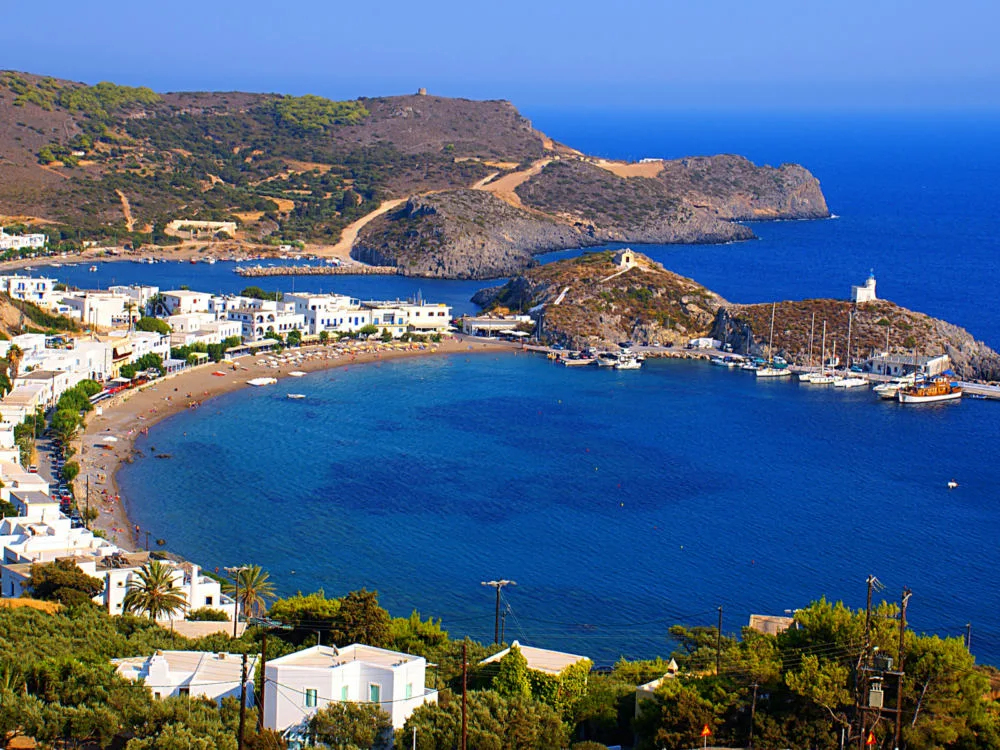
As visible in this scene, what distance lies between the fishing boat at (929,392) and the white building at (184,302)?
90.4 ft

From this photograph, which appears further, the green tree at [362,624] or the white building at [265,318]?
the white building at [265,318]

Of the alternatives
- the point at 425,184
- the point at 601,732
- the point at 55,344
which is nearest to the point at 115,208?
the point at 425,184

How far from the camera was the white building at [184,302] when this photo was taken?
56.3m

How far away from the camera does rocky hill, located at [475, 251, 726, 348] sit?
193ft

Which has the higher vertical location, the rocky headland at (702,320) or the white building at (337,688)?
the rocky headland at (702,320)

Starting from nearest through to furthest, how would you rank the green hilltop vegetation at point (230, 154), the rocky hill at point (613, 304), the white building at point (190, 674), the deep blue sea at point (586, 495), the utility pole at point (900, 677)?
the utility pole at point (900, 677) → the white building at point (190, 674) → the deep blue sea at point (586, 495) → the rocky hill at point (613, 304) → the green hilltop vegetation at point (230, 154)

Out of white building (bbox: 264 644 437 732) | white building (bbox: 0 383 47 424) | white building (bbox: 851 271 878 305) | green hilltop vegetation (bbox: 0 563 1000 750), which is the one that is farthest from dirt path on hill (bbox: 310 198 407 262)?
white building (bbox: 264 644 437 732)

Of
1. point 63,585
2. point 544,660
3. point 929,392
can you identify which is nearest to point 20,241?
point 929,392

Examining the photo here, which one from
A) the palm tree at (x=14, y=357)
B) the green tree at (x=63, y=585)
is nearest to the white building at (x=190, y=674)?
the green tree at (x=63, y=585)

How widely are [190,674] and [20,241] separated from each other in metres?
64.5

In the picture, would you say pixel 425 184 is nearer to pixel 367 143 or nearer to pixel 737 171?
pixel 367 143

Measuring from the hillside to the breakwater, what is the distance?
174cm

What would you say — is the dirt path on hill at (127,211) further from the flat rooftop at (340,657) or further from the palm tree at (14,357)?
the flat rooftop at (340,657)

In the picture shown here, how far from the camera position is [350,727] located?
638 inches
